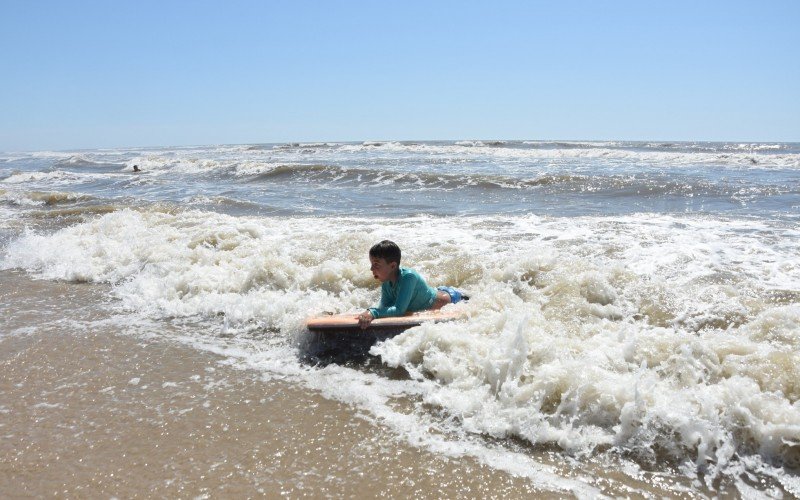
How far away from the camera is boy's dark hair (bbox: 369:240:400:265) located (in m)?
4.71

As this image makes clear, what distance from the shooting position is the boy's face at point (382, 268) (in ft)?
15.6

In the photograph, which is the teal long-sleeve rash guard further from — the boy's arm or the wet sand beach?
the wet sand beach

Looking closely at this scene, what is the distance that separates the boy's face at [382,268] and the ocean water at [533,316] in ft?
1.92

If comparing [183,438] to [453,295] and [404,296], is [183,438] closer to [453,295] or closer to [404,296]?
[404,296]

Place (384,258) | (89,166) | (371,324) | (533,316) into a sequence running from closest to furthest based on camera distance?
1. (371,324)
2. (384,258)
3. (533,316)
4. (89,166)

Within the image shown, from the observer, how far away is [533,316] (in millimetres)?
4875

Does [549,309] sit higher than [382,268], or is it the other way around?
[382,268]

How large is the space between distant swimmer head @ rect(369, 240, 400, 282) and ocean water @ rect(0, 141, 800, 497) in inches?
23.6

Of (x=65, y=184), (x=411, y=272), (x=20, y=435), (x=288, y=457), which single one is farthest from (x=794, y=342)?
(x=65, y=184)

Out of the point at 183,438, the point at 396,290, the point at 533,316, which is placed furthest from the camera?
the point at 396,290

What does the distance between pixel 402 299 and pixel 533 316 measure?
3.86ft

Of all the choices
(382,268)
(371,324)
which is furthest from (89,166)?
(371,324)

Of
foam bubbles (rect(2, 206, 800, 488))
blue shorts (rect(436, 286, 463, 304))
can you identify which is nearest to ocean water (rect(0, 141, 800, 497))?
foam bubbles (rect(2, 206, 800, 488))

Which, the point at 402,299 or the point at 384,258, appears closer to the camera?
the point at 384,258
